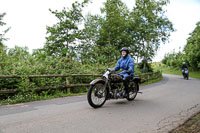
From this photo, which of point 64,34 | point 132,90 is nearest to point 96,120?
point 132,90

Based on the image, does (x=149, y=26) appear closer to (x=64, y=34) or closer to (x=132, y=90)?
(x=64, y=34)

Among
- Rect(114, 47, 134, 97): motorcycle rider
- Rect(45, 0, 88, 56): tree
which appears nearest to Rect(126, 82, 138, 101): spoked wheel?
Rect(114, 47, 134, 97): motorcycle rider

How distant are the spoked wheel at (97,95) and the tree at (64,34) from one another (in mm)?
13280

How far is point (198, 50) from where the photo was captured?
30188mm

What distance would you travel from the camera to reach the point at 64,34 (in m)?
19.1

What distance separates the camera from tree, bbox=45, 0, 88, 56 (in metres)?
18.7

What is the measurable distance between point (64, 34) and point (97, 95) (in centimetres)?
1483

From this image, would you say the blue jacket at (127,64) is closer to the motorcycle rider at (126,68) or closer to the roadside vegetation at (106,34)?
the motorcycle rider at (126,68)

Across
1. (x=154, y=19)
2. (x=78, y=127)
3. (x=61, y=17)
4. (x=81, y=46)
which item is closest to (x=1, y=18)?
(x=61, y=17)

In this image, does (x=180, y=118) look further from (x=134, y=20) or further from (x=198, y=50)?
(x=198, y=50)

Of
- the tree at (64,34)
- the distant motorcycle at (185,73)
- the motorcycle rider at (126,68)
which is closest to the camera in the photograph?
the motorcycle rider at (126,68)

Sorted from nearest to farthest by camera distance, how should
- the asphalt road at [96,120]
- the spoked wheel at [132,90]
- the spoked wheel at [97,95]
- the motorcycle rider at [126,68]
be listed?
the asphalt road at [96,120]
the spoked wheel at [97,95]
the motorcycle rider at [126,68]
the spoked wheel at [132,90]

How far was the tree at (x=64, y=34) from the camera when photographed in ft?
61.2

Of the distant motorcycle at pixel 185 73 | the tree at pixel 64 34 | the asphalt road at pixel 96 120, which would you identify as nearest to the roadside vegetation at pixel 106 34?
the tree at pixel 64 34
